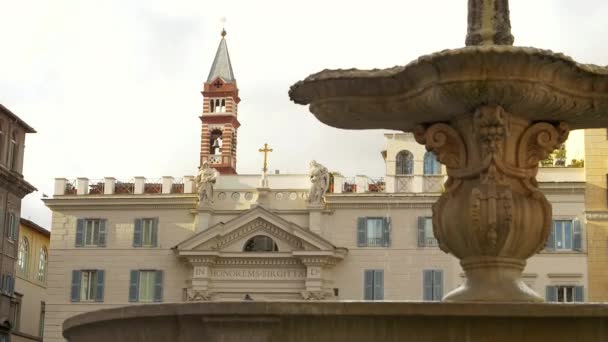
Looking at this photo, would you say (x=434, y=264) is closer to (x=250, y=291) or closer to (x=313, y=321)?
(x=250, y=291)

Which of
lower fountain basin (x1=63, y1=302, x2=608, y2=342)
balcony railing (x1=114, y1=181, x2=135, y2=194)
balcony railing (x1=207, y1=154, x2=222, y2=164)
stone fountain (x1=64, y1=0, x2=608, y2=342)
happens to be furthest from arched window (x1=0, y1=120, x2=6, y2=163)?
lower fountain basin (x1=63, y1=302, x2=608, y2=342)

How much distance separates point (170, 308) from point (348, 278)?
137ft

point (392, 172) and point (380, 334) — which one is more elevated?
point (392, 172)

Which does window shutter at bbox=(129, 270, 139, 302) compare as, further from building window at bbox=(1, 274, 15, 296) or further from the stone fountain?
the stone fountain

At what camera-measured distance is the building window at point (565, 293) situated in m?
49.9

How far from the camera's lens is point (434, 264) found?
5134 cm

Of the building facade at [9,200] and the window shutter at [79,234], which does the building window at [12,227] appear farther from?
the window shutter at [79,234]

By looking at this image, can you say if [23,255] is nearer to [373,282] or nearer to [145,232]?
[145,232]

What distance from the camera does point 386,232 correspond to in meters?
51.8

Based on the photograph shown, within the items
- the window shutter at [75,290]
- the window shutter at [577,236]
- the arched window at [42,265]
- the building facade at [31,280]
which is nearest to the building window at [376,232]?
the window shutter at [577,236]

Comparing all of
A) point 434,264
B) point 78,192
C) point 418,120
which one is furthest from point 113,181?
point 418,120

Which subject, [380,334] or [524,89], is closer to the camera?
[380,334]

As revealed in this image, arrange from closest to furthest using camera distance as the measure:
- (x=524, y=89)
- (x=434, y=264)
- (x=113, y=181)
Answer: (x=524, y=89) → (x=434, y=264) → (x=113, y=181)

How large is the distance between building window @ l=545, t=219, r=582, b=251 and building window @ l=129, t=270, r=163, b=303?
57.3ft
